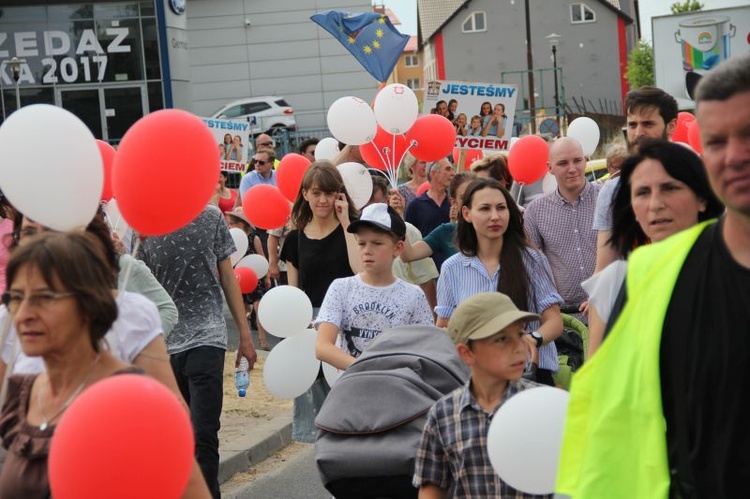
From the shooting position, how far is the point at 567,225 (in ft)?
24.6

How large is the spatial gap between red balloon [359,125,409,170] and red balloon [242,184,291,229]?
1.04 metres

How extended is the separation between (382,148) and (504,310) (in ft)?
21.4

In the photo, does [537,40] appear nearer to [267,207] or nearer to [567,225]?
[267,207]

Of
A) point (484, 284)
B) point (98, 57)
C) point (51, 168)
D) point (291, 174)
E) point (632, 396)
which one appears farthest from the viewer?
point (98, 57)

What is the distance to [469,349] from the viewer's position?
4504 millimetres

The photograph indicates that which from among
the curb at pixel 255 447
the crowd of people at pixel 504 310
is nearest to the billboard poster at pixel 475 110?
the curb at pixel 255 447

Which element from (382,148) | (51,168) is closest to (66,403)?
(51,168)

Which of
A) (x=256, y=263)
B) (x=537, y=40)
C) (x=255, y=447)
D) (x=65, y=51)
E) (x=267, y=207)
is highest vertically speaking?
(x=537, y=40)

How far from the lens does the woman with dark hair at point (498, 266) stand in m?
6.07

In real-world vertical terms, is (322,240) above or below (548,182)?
below

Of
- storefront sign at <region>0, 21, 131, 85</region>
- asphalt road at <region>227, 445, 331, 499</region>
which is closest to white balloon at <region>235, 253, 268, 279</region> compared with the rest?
asphalt road at <region>227, 445, 331, 499</region>

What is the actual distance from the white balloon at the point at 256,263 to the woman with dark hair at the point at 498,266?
7.35 metres

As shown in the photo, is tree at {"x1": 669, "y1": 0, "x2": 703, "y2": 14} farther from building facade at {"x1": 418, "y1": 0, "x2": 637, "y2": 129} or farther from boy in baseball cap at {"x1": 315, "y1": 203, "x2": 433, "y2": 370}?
boy in baseball cap at {"x1": 315, "y1": 203, "x2": 433, "y2": 370}

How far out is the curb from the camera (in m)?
8.85
